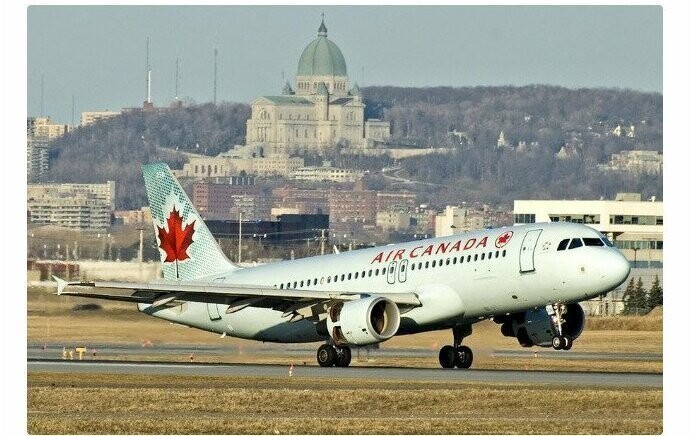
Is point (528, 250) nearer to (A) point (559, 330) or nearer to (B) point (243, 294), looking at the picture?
(A) point (559, 330)

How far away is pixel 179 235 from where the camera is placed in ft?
211

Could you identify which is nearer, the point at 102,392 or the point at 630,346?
the point at 102,392

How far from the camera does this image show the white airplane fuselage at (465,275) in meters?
50.9

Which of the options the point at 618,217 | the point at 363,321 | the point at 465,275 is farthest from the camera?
the point at 618,217

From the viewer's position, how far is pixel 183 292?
5406cm

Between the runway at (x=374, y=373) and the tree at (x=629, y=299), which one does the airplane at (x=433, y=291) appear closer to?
the runway at (x=374, y=373)

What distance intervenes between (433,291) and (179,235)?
1424 cm

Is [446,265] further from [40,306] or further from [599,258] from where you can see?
[40,306]

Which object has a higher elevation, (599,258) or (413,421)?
(599,258)

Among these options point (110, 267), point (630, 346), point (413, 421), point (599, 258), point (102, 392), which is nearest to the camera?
point (413, 421)

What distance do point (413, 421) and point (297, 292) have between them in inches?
760

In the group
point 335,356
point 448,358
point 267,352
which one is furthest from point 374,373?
point 267,352
